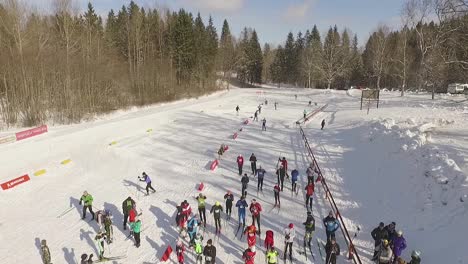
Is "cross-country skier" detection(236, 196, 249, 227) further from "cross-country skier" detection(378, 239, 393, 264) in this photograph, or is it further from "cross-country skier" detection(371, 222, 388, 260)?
"cross-country skier" detection(378, 239, 393, 264)

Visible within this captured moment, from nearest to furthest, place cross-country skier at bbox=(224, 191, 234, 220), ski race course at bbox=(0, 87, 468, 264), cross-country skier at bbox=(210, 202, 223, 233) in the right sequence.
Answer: ski race course at bbox=(0, 87, 468, 264), cross-country skier at bbox=(210, 202, 223, 233), cross-country skier at bbox=(224, 191, 234, 220)

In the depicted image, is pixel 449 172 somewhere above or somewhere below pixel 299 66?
below

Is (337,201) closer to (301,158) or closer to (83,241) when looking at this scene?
(301,158)

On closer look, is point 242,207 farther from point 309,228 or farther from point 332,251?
point 332,251

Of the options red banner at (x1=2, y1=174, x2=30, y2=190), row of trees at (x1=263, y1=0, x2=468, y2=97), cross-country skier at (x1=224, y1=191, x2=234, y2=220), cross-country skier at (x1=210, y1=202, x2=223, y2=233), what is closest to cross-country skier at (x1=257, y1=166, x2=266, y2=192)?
cross-country skier at (x1=224, y1=191, x2=234, y2=220)

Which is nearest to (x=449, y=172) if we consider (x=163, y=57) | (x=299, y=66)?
(x=163, y=57)
